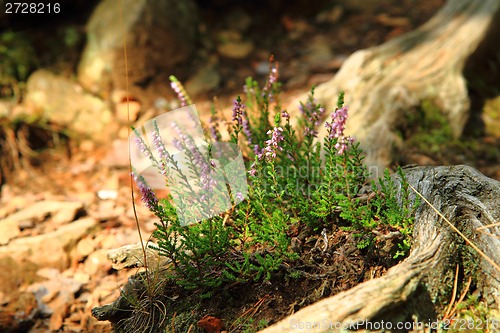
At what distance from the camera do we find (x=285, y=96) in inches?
211

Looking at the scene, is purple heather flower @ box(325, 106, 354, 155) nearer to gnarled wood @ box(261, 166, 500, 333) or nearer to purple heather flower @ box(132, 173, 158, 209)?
gnarled wood @ box(261, 166, 500, 333)

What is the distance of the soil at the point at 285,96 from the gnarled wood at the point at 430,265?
298 millimetres

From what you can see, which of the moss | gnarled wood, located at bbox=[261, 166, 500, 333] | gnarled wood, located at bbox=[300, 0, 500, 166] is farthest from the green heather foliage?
the moss

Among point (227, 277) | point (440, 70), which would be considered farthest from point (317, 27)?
point (227, 277)

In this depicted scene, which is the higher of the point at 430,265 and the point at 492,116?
the point at 492,116

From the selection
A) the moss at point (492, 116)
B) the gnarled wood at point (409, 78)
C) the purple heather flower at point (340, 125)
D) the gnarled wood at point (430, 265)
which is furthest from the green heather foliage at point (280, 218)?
the moss at point (492, 116)

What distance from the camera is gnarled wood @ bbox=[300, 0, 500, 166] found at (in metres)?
4.11

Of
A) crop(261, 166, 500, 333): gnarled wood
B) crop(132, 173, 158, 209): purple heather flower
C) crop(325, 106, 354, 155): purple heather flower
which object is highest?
crop(325, 106, 354, 155): purple heather flower

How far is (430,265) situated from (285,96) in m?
3.37

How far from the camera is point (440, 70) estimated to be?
4.64 m

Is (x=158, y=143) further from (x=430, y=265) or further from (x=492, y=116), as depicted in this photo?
(x=492, y=116)

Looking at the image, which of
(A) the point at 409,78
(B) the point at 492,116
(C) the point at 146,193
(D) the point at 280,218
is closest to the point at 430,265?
(D) the point at 280,218

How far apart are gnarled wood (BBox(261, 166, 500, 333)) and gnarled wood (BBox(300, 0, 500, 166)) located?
1.19m

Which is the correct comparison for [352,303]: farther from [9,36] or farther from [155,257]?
[9,36]
